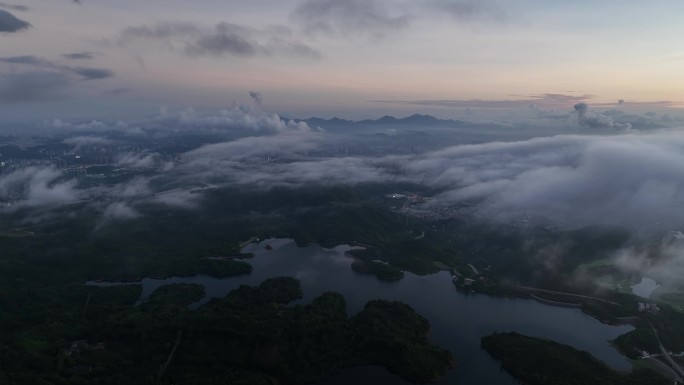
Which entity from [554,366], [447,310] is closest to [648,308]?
[554,366]

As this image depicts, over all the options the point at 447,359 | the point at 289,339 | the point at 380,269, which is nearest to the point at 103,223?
the point at 380,269

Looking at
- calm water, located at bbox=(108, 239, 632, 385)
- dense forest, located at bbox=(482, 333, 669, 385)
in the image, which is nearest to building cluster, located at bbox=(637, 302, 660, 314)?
calm water, located at bbox=(108, 239, 632, 385)

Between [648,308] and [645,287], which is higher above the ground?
[648,308]

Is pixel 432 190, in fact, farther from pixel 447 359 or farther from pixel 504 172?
pixel 447 359

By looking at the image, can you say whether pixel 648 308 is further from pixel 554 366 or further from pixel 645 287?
pixel 554 366

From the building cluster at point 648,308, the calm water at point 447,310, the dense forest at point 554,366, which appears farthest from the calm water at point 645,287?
the dense forest at point 554,366

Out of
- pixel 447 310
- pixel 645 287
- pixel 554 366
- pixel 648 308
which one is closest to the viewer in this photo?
pixel 554 366
